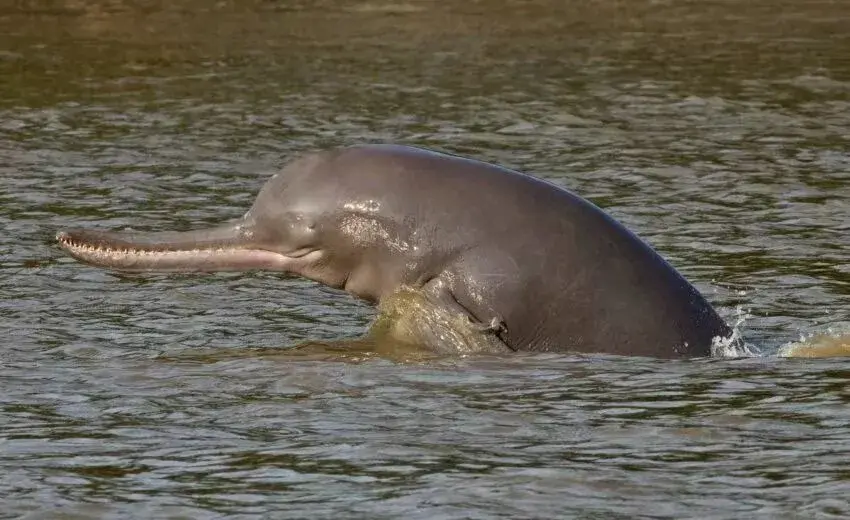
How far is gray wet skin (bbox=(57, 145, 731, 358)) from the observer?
37.8 feet

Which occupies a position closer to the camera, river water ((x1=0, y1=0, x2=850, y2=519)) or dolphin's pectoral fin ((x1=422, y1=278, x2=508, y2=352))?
river water ((x1=0, y1=0, x2=850, y2=519))

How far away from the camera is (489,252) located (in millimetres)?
11555

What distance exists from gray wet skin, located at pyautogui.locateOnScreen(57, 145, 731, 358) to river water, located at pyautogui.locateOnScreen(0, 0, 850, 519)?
0.34m

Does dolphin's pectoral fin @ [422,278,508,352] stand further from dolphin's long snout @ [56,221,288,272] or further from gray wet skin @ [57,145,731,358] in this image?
dolphin's long snout @ [56,221,288,272]

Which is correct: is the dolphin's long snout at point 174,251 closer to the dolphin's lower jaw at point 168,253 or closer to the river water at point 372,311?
the dolphin's lower jaw at point 168,253

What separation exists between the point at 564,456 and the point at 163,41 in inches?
966

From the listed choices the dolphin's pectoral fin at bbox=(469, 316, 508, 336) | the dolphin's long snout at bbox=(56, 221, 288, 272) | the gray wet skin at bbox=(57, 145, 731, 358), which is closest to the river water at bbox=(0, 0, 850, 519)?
the dolphin's pectoral fin at bbox=(469, 316, 508, 336)

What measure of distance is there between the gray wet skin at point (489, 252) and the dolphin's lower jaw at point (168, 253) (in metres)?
Answer: 0.21

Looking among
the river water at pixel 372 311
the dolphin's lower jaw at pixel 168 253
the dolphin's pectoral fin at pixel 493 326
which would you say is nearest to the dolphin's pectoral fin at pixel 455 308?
the dolphin's pectoral fin at pixel 493 326

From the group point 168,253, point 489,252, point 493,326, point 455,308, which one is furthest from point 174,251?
point 493,326

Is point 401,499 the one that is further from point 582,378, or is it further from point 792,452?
point 582,378

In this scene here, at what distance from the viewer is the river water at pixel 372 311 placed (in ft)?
28.5

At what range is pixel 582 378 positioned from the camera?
35.8 ft

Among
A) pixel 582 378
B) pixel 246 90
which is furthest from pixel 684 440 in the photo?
pixel 246 90
